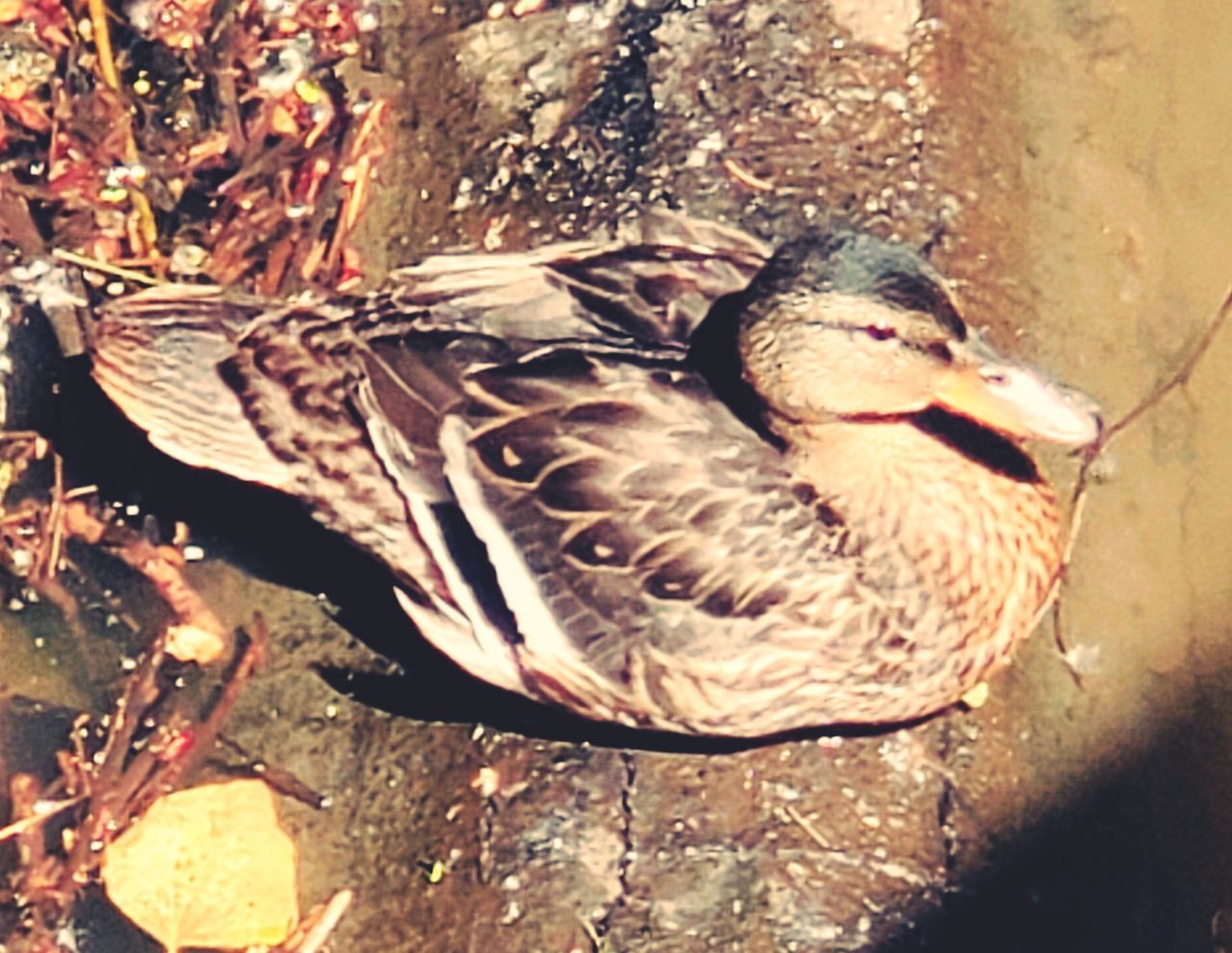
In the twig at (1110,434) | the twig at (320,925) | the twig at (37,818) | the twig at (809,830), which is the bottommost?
the twig at (320,925)

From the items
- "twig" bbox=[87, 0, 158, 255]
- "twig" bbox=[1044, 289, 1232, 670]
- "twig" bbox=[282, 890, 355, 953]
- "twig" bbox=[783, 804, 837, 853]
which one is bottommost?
"twig" bbox=[282, 890, 355, 953]

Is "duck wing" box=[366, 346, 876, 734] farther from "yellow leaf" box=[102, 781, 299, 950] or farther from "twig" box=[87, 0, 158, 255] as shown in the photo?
"twig" box=[87, 0, 158, 255]

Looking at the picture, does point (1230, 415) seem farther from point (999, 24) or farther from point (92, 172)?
point (92, 172)

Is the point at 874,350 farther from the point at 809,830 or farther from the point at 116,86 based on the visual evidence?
the point at 116,86

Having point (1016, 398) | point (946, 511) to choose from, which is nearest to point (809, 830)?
point (946, 511)

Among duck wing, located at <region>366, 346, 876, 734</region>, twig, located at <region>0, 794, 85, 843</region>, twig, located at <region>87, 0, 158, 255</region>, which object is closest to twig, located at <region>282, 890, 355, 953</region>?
twig, located at <region>0, 794, 85, 843</region>

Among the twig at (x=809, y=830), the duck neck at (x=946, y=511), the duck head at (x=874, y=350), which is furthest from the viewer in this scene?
the twig at (x=809, y=830)

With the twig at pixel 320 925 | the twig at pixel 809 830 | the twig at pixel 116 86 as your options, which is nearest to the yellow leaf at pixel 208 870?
the twig at pixel 320 925

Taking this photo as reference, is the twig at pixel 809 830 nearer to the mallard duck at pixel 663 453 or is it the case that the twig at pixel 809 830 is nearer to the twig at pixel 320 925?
the mallard duck at pixel 663 453
